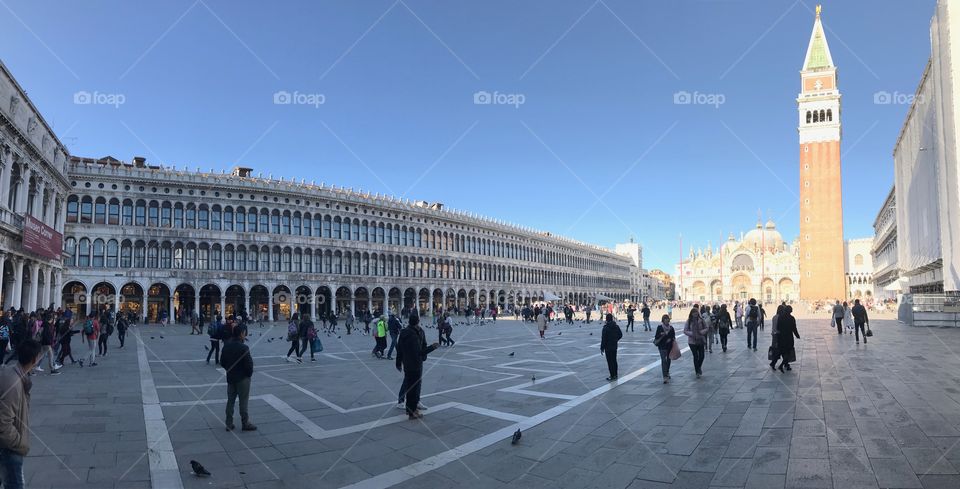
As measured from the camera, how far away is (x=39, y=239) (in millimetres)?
27953

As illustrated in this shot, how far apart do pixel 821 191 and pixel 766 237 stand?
5392 cm

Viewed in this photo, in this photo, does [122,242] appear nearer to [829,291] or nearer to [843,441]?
[843,441]

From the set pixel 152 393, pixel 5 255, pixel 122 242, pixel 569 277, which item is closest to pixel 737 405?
pixel 152 393

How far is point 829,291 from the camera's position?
69500 millimetres

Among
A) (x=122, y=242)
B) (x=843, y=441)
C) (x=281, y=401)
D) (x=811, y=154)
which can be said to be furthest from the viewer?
(x=811, y=154)

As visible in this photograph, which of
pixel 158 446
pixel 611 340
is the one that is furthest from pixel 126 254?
pixel 611 340

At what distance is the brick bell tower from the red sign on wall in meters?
79.7

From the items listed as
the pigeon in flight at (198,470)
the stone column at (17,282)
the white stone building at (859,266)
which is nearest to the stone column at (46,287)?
the stone column at (17,282)

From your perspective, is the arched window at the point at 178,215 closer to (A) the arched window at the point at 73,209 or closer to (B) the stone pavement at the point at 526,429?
(A) the arched window at the point at 73,209

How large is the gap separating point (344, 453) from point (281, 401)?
3.77 meters

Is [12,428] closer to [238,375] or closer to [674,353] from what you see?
[238,375]

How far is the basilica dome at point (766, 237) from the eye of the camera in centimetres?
11781

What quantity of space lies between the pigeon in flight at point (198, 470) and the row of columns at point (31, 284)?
1019 inches

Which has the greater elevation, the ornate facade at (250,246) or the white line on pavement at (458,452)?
the ornate facade at (250,246)
